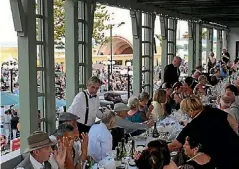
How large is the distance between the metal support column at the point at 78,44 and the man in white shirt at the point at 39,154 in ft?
12.6

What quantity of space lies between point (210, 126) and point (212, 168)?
0.39 meters

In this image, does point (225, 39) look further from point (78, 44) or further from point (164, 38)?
point (78, 44)

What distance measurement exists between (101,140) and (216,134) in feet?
4.60

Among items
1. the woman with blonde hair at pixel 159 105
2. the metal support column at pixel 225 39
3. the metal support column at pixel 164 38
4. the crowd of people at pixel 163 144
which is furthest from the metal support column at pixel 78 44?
the metal support column at pixel 225 39

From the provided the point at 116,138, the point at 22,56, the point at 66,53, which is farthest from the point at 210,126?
the point at 66,53

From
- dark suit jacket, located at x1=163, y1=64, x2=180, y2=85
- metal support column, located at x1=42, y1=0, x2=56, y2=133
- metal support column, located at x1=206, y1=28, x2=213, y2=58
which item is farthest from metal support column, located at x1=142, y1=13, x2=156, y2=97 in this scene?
metal support column, located at x1=206, y1=28, x2=213, y2=58

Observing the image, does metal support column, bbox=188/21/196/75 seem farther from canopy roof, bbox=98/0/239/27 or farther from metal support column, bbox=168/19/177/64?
metal support column, bbox=168/19/177/64

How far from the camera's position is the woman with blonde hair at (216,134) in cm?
380

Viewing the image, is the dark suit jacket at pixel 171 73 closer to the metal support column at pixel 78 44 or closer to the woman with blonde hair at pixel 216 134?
the metal support column at pixel 78 44

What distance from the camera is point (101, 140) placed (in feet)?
15.7

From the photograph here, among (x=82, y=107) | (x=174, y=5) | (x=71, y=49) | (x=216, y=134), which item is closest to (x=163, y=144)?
(x=216, y=134)

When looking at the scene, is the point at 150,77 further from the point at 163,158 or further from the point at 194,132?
the point at 163,158

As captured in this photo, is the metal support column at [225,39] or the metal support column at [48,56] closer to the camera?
the metal support column at [48,56]

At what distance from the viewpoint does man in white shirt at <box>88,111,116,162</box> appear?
4781mm
